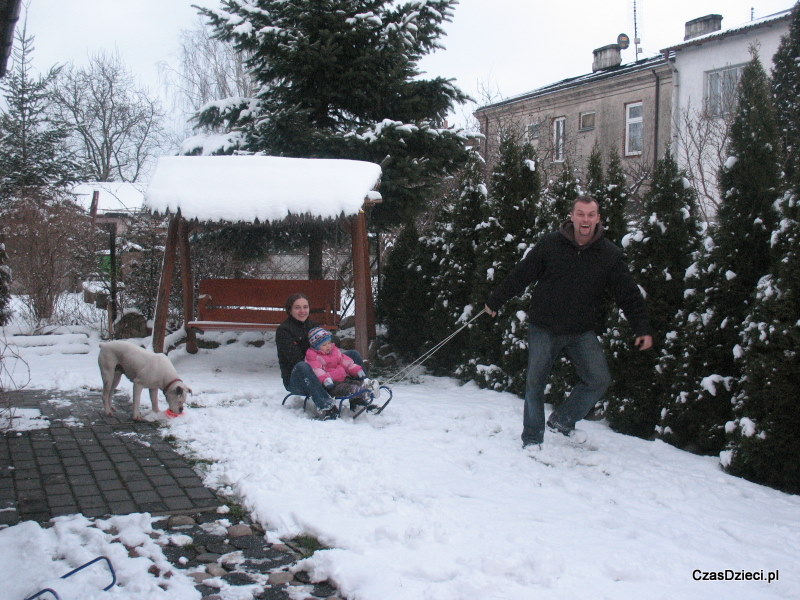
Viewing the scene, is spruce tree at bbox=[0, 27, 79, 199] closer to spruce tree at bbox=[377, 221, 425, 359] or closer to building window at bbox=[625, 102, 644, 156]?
spruce tree at bbox=[377, 221, 425, 359]

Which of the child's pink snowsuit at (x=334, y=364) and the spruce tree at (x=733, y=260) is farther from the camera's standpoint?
the child's pink snowsuit at (x=334, y=364)

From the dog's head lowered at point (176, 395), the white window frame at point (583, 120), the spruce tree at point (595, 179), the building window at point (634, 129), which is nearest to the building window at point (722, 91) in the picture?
the building window at point (634, 129)

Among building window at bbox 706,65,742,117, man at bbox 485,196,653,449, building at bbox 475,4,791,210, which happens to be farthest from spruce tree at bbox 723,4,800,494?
building at bbox 475,4,791,210

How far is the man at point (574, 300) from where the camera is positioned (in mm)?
5477

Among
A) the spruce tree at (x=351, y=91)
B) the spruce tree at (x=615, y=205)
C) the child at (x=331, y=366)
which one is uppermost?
the spruce tree at (x=351, y=91)

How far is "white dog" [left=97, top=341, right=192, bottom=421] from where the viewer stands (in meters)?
6.63

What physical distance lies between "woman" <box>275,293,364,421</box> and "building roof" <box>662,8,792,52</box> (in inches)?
688

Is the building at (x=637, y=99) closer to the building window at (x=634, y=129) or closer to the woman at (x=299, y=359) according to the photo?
the building window at (x=634, y=129)

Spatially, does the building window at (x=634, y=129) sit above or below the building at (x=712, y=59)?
below

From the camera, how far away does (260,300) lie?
10.9 meters

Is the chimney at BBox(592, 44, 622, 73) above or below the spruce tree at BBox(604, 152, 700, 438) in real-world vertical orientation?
above

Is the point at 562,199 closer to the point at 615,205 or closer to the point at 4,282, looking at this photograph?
the point at 615,205

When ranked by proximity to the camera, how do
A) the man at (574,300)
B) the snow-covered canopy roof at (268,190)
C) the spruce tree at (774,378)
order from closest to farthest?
the spruce tree at (774,378), the man at (574,300), the snow-covered canopy roof at (268,190)

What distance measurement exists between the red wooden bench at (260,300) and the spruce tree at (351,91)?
1.60 m
